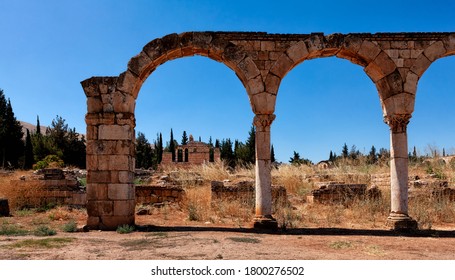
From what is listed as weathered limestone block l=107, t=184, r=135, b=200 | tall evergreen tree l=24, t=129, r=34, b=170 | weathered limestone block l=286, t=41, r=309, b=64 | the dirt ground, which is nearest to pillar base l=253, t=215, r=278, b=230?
the dirt ground

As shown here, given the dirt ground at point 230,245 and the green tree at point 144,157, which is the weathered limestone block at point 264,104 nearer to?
the dirt ground at point 230,245

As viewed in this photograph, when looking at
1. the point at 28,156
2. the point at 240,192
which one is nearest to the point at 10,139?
the point at 28,156

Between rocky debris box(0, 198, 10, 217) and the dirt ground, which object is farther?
rocky debris box(0, 198, 10, 217)

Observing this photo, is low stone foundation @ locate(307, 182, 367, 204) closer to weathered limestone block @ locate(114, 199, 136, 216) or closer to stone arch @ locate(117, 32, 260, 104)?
stone arch @ locate(117, 32, 260, 104)

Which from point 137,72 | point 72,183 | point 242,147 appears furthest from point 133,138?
point 242,147

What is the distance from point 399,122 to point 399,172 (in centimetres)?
114

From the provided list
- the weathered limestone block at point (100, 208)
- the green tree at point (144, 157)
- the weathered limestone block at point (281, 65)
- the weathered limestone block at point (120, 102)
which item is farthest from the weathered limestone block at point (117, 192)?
the green tree at point (144, 157)

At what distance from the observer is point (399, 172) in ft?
28.2

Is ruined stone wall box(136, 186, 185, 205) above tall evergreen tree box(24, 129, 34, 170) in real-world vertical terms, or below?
below

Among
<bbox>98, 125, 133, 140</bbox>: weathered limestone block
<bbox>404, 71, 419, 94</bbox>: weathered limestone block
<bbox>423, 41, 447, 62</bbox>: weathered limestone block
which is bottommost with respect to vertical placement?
<bbox>98, 125, 133, 140</bbox>: weathered limestone block

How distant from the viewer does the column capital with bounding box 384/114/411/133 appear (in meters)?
8.68

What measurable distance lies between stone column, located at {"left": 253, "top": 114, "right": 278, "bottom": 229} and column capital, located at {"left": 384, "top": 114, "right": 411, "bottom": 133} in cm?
277

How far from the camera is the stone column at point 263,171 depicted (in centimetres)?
843

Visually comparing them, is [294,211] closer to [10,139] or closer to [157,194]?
[157,194]
